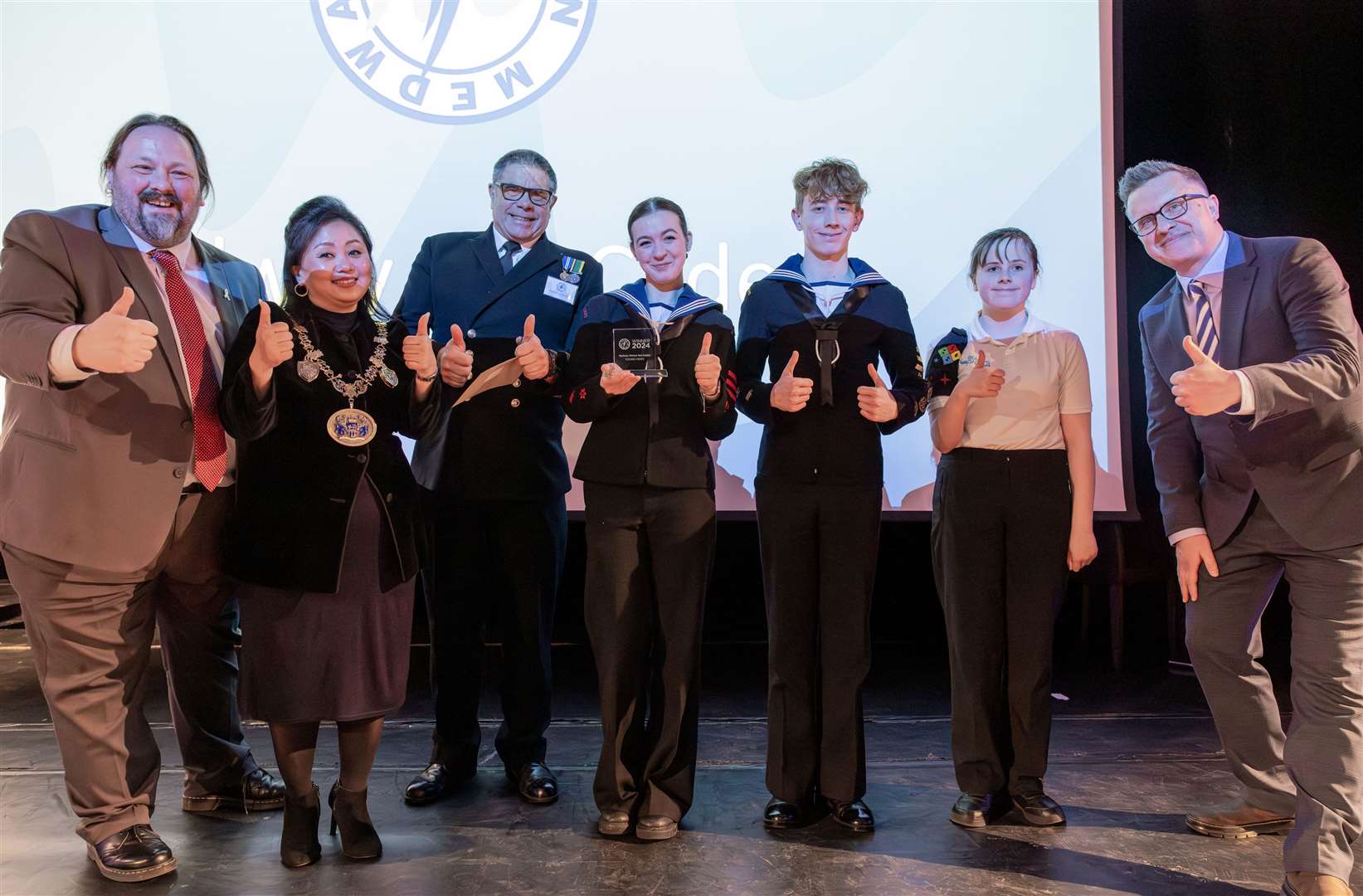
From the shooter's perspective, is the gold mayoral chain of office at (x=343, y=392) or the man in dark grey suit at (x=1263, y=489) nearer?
the man in dark grey suit at (x=1263, y=489)

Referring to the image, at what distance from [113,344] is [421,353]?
2.11ft

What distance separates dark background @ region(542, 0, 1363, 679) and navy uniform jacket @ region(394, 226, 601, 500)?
6.38 feet

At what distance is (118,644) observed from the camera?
237cm

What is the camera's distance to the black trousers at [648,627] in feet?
8.21

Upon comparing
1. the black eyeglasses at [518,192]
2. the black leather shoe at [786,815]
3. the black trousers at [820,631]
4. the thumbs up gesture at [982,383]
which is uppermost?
the black eyeglasses at [518,192]

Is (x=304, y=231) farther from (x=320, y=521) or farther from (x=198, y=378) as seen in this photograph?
(x=320, y=521)

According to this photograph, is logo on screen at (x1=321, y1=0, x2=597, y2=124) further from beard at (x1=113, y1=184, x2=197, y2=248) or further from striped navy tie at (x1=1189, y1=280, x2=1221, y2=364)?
striped navy tie at (x1=1189, y1=280, x2=1221, y2=364)

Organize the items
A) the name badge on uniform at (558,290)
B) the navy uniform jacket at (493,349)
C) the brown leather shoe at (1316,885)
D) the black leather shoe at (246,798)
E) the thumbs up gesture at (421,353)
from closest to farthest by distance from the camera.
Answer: the brown leather shoe at (1316,885) < the thumbs up gesture at (421,353) < the black leather shoe at (246,798) < the navy uniform jacket at (493,349) < the name badge on uniform at (558,290)

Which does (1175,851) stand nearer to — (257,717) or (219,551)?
(257,717)

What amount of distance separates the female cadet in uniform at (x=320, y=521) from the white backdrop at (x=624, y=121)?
1650 millimetres

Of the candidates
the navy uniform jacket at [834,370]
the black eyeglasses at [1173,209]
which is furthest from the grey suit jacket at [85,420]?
the black eyeglasses at [1173,209]

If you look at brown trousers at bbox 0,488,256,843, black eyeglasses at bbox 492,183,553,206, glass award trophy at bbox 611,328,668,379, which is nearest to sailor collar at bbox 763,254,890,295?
glass award trophy at bbox 611,328,668,379

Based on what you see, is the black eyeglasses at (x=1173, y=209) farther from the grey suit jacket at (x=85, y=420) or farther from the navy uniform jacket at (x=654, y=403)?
the grey suit jacket at (x=85, y=420)

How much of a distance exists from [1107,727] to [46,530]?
3351 mm
